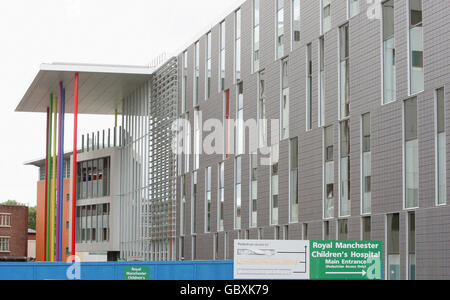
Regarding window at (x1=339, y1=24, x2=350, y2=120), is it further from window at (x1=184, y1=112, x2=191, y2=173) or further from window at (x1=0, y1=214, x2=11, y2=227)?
window at (x1=0, y1=214, x2=11, y2=227)

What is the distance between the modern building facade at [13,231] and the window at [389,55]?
7372cm

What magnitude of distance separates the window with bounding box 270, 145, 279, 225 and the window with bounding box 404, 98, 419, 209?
912cm

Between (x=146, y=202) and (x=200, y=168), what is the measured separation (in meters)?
8.80

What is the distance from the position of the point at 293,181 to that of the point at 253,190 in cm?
424

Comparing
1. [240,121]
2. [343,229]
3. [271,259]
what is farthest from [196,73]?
[271,259]

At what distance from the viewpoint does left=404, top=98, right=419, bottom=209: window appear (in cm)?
1994

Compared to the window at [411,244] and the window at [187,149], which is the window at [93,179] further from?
the window at [411,244]

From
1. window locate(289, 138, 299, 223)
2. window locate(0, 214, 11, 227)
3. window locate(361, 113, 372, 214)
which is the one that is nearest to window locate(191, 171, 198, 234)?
window locate(289, 138, 299, 223)

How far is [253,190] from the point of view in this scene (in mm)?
31641

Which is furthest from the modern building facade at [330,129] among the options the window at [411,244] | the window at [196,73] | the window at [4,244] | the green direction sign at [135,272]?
the window at [4,244]

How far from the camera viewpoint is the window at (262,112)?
100ft

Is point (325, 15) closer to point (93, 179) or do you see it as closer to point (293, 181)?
point (293, 181)

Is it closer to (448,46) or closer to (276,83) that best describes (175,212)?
(276,83)
